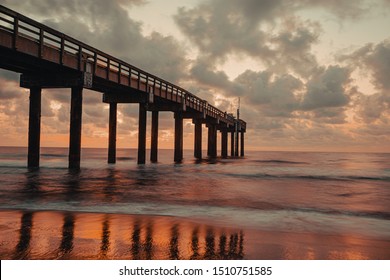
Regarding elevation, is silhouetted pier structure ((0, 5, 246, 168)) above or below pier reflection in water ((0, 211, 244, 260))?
above

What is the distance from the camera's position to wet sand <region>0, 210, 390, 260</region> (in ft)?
17.2

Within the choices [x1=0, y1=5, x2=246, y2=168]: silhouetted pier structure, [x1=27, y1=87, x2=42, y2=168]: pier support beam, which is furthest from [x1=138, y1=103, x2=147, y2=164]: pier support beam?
[x1=27, y1=87, x2=42, y2=168]: pier support beam

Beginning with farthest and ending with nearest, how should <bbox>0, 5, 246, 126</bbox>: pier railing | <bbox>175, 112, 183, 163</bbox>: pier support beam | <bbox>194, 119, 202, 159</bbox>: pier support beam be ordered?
<bbox>194, 119, 202, 159</bbox>: pier support beam
<bbox>175, 112, 183, 163</bbox>: pier support beam
<bbox>0, 5, 246, 126</bbox>: pier railing

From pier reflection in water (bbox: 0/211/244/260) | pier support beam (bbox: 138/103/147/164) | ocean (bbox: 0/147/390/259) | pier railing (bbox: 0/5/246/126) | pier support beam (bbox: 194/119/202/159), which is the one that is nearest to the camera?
→ pier reflection in water (bbox: 0/211/244/260)

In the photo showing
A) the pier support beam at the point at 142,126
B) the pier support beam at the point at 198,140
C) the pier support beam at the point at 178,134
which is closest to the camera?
the pier support beam at the point at 142,126

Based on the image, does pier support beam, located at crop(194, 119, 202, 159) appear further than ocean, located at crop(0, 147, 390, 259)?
Yes

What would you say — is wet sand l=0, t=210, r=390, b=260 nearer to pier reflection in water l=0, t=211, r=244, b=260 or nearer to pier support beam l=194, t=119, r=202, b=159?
pier reflection in water l=0, t=211, r=244, b=260

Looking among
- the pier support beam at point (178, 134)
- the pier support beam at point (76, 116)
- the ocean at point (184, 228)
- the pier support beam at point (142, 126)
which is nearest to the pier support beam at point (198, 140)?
the pier support beam at point (178, 134)

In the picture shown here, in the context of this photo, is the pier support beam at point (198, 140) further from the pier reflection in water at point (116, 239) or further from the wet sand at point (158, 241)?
the wet sand at point (158, 241)

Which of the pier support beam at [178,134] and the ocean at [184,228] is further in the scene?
the pier support beam at [178,134]

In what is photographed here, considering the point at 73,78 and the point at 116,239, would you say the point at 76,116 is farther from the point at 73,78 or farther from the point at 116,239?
the point at 116,239

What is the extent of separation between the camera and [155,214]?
29.9 feet

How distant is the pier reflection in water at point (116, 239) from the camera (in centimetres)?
517

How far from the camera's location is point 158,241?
19.5 feet
